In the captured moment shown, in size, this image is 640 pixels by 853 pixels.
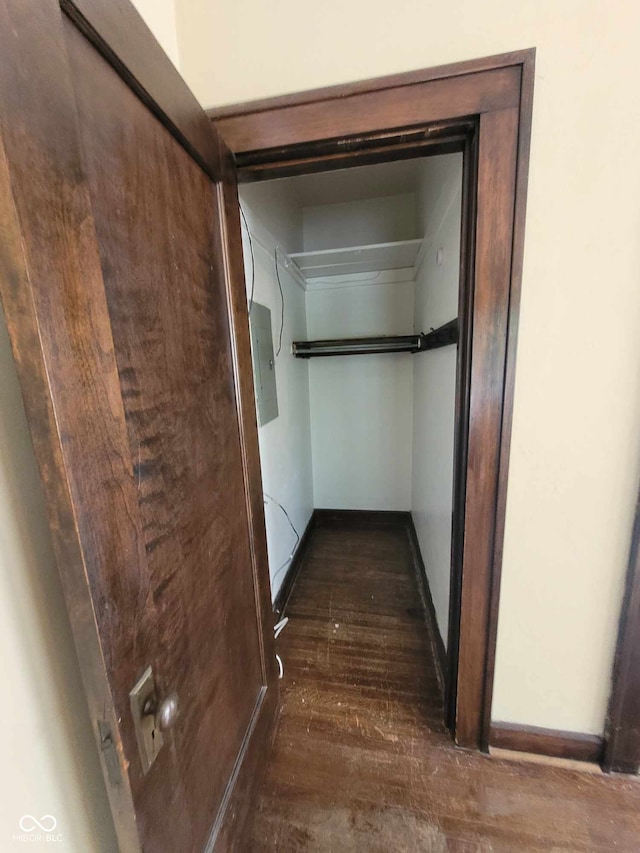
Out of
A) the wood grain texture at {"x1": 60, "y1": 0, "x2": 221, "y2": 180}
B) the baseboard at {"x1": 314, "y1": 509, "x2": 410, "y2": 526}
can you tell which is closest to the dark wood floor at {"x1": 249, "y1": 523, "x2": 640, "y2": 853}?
the baseboard at {"x1": 314, "y1": 509, "x2": 410, "y2": 526}

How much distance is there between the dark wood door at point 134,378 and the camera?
41cm

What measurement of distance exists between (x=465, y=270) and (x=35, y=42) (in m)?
1.00

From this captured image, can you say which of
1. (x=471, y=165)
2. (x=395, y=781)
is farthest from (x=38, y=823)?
(x=471, y=165)

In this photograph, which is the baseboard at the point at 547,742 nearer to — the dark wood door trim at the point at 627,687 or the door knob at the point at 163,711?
the dark wood door trim at the point at 627,687

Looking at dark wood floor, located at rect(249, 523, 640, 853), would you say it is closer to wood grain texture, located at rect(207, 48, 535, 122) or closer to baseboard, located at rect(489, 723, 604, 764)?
baseboard, located at rect(489, 723, 604, 764)

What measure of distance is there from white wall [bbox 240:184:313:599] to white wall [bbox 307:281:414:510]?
171 mm

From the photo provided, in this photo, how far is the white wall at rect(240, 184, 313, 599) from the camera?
1.76m

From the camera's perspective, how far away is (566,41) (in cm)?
85

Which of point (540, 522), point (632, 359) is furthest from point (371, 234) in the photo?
point (540, 522)

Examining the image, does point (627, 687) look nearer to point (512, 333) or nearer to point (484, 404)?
point (484, 404)

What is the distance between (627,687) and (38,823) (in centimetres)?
159

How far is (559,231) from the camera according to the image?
0.93 metres

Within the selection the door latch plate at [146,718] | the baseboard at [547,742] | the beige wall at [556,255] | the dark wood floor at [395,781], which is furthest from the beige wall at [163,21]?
the baseboard at [547,742]

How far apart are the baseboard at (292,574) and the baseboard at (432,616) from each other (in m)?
0.84
